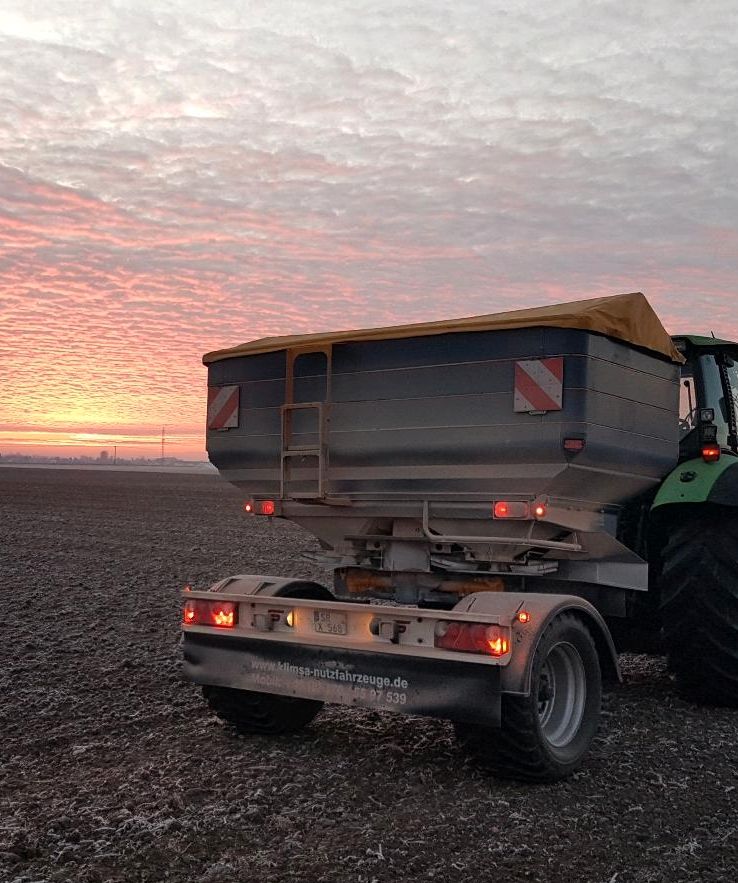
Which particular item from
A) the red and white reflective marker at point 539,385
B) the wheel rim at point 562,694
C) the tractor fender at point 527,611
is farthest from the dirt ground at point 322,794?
the red and white reflective marker at point 539,385

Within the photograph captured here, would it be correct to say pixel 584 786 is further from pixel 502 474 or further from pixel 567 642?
pixel 502 474

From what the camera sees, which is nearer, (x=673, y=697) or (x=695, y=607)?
(x=695, y=607)

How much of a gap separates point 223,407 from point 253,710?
81.5 inches

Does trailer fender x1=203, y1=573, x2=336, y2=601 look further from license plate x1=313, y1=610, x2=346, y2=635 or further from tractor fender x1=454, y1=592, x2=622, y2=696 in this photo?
tractor fender x1=454, y1=592, x2=622, y2=696

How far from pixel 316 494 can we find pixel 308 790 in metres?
1.84

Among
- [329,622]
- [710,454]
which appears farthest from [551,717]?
[710,454]

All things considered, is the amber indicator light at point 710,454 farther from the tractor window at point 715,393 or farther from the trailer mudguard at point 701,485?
the tractor window at point 715,393

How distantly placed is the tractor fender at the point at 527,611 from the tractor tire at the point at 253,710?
1.48 meters

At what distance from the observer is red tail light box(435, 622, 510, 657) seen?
4.85 metres

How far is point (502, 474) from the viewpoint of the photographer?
5395mm

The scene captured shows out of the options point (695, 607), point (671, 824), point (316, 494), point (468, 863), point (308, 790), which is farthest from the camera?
point (695, 607)

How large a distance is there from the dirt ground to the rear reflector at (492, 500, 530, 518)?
4.82 ft

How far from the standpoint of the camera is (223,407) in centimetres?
649

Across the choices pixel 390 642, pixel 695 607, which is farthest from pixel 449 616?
pixel 695 607
